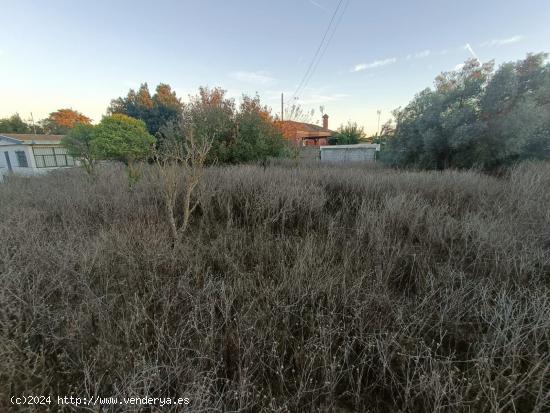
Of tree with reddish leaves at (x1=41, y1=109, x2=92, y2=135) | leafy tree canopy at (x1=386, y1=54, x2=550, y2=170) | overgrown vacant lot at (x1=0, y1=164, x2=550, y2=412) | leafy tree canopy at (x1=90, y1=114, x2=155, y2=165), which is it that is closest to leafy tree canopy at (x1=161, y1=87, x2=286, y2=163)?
leafy tree canopy at (x1=90, y1=114, x2=155, y2=165)

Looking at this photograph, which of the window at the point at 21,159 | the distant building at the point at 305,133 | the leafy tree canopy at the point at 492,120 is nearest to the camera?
the leafy tree canopy at the point at 492,120

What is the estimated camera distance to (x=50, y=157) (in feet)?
57.3

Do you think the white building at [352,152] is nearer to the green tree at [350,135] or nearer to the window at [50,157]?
the green tree at [350,135]

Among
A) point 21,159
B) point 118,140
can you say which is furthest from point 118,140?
point 21,159

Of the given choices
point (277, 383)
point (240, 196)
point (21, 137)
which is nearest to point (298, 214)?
point (240, 196)

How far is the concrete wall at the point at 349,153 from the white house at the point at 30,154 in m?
19.1

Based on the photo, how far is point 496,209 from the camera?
3549 mm

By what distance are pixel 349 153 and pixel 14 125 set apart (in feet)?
154

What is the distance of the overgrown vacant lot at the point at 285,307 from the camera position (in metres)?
1.29

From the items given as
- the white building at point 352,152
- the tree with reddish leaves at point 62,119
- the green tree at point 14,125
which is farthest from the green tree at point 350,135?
the green tree at point 14,125

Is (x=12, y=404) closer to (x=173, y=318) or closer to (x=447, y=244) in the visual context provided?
(x=173, y=318)

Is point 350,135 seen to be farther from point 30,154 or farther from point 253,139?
point 30,154

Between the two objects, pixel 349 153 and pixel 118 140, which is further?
pixel 349 153

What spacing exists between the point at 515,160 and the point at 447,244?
7.24m
